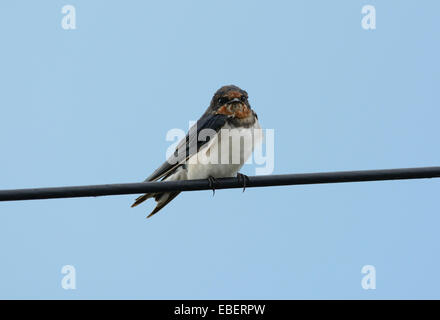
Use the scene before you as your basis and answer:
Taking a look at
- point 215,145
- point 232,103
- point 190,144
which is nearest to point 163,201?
point 190,144

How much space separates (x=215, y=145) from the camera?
5164 mm

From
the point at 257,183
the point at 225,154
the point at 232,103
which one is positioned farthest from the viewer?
the point at 232,103

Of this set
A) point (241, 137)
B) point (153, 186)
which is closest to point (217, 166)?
point (241, 137)

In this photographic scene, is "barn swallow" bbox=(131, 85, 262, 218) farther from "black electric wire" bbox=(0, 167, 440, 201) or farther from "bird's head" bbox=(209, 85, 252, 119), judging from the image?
"black electric wire" bbox=(0, 167, 440, 201)

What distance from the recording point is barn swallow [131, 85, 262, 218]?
513 cm

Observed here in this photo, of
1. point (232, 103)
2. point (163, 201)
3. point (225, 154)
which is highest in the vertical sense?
point (232, 103)

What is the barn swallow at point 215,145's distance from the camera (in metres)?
5.13

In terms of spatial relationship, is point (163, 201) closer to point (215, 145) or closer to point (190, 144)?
point (190, 144)

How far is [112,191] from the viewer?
3506mm

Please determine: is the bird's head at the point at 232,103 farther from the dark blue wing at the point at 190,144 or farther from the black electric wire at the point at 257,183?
the black electric wire at the point at 257,183

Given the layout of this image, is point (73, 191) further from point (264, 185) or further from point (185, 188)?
point (264, 185)

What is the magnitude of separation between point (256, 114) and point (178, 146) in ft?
2.04

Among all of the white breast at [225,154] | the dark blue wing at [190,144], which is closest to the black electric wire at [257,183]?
the white breast at [225,154]

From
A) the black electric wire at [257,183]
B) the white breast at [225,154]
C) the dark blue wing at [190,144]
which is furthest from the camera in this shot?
the dark blue wing at [190,144]
